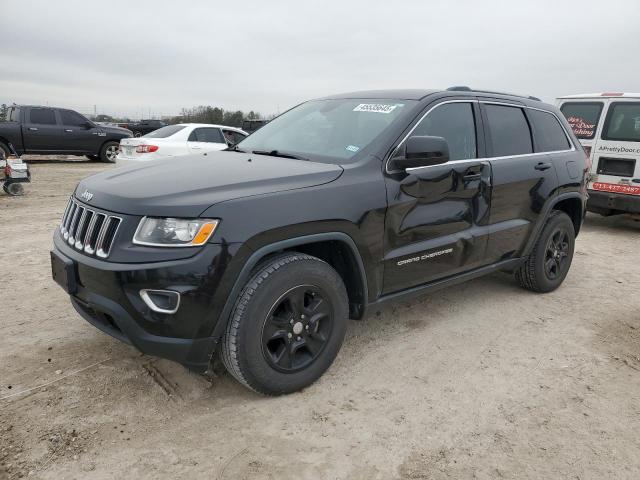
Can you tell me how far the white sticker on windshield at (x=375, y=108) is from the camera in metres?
3.63

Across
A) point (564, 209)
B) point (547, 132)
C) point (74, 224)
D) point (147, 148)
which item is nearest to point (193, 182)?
point (74, 224)

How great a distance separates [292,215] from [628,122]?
7008 mm

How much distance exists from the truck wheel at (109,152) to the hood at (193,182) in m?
14.0

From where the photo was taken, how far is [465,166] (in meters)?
3.74

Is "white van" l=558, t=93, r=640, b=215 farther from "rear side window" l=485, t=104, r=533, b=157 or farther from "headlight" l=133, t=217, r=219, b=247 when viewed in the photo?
"headlight" l=133, t=217, r=219, b=247

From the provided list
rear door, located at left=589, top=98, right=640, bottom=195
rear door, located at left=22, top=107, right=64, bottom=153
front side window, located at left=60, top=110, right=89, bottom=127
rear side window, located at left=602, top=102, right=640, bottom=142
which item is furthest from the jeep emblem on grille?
front side window, located at left=60, top=110, right=89, bottom=127

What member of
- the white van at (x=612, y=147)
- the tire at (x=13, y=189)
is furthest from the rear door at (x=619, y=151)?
the tire at (x=13, y=189)

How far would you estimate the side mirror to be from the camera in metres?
3.15

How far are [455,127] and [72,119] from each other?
14544 mm

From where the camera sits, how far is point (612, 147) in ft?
25.5

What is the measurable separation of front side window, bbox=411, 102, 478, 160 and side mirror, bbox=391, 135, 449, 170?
1.11 feet

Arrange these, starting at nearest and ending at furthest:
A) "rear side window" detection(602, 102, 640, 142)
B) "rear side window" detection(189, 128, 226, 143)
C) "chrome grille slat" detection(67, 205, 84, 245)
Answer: "chrome grille slat" detection(67, 205, 84, 245) < "rear side window" detection(602, 102, 640, 142) < "rear side window" detection(189, 128, 226, 143)

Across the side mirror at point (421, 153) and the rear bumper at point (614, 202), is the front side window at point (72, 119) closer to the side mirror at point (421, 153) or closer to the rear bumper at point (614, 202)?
the rear bumper at point (614, 202)

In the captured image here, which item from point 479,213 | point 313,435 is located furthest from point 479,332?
point 313,435
